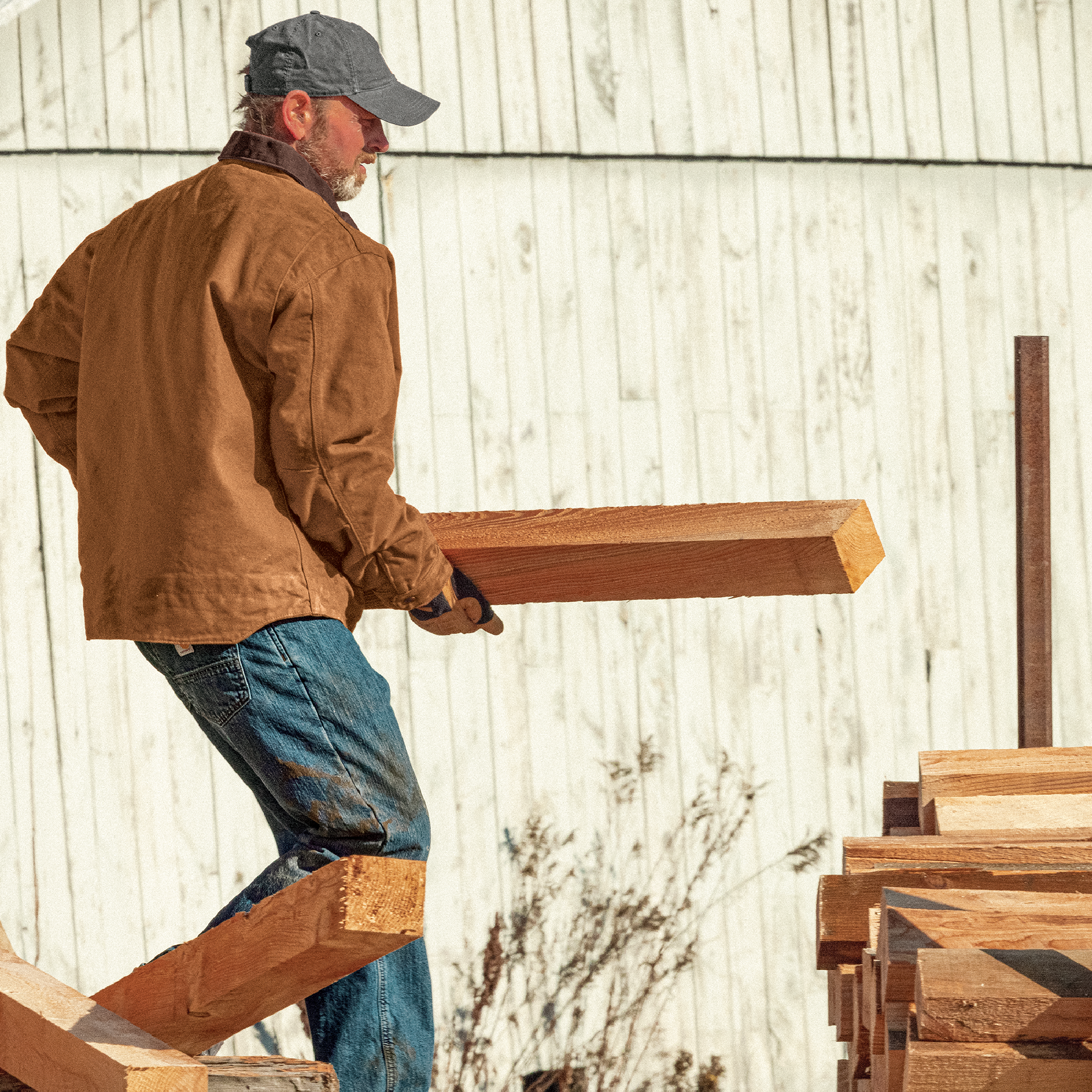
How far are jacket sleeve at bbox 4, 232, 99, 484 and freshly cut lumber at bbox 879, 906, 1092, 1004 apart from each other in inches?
66.8

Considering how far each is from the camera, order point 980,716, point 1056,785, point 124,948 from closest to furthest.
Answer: point 1056,785, point 124,948, point 980,716

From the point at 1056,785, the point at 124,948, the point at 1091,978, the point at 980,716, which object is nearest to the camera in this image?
the point at 1091,978

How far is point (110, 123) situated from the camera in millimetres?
5574

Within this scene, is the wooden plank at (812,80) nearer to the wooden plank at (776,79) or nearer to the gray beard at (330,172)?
the wooden plank at (776,79)

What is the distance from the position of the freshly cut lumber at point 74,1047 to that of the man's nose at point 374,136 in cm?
154

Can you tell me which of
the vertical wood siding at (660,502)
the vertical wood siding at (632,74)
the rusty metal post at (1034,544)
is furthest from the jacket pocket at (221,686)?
the vertical wood siding at (632,74)

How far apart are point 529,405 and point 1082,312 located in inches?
98.1

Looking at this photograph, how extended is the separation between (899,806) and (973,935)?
2034 millimetres

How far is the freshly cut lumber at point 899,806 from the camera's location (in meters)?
4.47

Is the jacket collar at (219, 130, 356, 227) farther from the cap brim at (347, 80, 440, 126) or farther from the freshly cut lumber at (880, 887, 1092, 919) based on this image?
the freshly cut lumber at (880, 887, 1092, 919)

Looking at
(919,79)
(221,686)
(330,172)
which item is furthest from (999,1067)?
(919,79)

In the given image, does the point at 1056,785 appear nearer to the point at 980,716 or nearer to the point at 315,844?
the point at 315,844

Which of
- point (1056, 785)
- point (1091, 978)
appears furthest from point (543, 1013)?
point (1091, 978)

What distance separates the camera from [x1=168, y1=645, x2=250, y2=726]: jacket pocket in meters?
2.24
